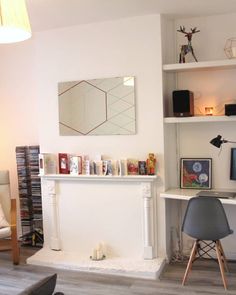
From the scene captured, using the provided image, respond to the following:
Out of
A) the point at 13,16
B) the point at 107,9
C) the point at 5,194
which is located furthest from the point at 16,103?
the point at 13,16

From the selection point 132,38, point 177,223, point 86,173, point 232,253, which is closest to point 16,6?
point 132,38

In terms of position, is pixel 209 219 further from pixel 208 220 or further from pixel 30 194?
pixel 30 194

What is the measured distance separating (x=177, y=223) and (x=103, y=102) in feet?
5.05

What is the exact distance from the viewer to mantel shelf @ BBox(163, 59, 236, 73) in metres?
3.34

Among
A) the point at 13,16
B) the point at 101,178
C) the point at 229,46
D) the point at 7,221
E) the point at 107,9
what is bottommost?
the point at 7,221

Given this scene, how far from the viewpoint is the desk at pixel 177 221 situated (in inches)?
142

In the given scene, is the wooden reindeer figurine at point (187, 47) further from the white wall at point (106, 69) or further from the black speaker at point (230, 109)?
the black speaker at point (230, 109)

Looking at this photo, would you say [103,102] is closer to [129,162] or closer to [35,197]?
[129,162]

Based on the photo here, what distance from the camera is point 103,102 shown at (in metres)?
3.78

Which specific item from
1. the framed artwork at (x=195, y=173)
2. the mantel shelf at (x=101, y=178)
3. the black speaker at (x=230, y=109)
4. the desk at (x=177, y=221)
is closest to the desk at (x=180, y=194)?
the desk at (x=177, y=221)

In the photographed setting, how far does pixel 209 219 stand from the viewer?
3057mm

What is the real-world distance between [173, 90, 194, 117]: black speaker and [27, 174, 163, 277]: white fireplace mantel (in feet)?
2.25


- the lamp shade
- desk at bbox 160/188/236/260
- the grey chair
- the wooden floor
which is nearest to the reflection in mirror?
desk at bbox 160/188/236/260

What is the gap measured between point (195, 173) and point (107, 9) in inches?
73.4
